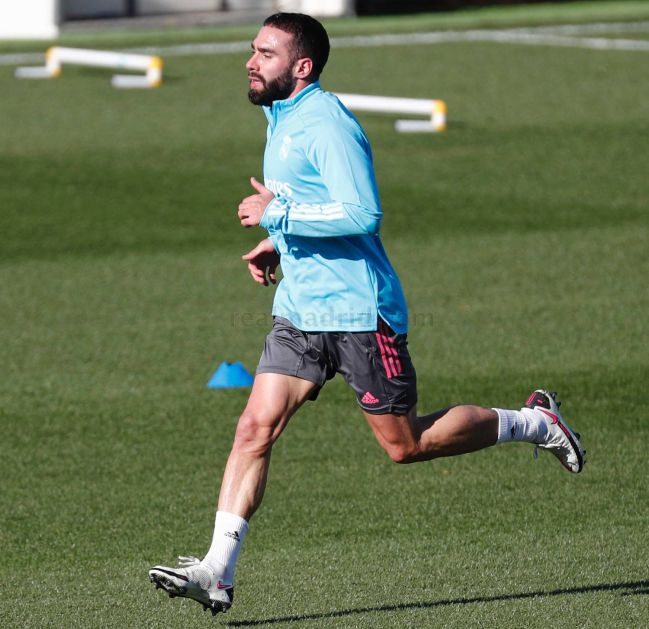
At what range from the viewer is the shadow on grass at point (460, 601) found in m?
5.86

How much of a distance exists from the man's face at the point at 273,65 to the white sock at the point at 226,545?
1.70 meters

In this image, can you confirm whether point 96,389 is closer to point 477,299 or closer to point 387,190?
point 477,299

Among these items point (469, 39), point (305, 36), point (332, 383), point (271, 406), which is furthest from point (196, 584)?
point (469, 39)

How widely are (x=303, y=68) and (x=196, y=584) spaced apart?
2.09 meters

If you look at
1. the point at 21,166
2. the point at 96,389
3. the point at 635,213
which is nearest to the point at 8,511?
the point at 96,389

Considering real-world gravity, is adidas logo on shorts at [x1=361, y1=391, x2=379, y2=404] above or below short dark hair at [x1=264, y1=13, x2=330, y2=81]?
below

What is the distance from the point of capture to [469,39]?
26.0 metres

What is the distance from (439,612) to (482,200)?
31.3 ft

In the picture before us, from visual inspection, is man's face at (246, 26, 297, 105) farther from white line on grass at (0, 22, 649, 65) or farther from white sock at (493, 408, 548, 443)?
white line on grass at (0, 22, 649, 65)

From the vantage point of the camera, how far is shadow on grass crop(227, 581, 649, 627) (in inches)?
231

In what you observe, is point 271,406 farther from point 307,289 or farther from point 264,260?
point 264,260

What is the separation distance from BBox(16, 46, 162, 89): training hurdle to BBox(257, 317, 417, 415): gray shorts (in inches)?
628

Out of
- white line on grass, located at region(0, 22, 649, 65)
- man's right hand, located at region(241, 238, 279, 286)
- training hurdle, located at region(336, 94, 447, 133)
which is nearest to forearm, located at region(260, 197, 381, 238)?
man's right hand, located at region(241, 238, 279, 286)

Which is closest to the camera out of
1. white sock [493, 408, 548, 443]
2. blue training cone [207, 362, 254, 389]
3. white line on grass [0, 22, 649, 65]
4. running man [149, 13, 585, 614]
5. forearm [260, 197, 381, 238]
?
forearm [260, 197, 381, 238]
